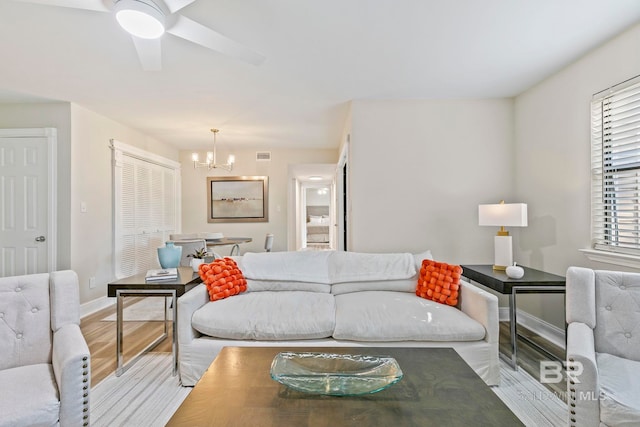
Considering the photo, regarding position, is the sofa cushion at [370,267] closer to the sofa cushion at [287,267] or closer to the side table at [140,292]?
the sofa cushion at [287,267]

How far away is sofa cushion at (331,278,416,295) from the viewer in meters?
2.83

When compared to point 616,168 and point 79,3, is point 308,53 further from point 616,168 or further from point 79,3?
point 616,168

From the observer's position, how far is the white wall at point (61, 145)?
3.59 metres

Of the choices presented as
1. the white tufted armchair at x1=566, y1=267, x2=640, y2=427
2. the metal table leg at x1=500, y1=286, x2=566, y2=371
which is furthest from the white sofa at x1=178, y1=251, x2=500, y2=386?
the white tufted armchair at x1=566, y1=267, x2=640, y2=427

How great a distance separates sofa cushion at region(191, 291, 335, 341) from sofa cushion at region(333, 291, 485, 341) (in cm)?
13

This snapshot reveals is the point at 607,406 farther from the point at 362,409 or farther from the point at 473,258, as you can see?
the point at 473,258

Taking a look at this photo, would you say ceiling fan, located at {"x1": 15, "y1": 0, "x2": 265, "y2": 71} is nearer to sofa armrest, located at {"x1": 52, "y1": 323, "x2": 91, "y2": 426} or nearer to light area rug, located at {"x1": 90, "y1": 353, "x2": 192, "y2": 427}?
sofa armrest, located at {"x1": 52, "y1": 323, "x2": 91, "y2": 426}

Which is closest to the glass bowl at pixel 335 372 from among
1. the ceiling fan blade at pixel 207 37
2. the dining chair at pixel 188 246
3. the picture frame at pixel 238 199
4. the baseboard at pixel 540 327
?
the ceiling fan blade at pixel 207 37

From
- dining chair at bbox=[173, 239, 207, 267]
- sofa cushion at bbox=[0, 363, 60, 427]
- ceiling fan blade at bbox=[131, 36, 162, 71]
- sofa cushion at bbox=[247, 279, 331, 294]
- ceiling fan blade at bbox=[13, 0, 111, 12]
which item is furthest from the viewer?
dining chair at bbox=[173, 239, 207, 267]

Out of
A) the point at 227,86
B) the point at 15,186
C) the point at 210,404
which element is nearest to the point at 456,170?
the point at 227,86

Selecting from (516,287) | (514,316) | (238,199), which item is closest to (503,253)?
(516,287)

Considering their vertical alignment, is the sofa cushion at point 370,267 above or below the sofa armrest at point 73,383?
above

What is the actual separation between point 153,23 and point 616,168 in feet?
10.5

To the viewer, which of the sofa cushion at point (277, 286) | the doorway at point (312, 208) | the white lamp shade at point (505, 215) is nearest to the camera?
the white lamp shade at point (505, 215)
